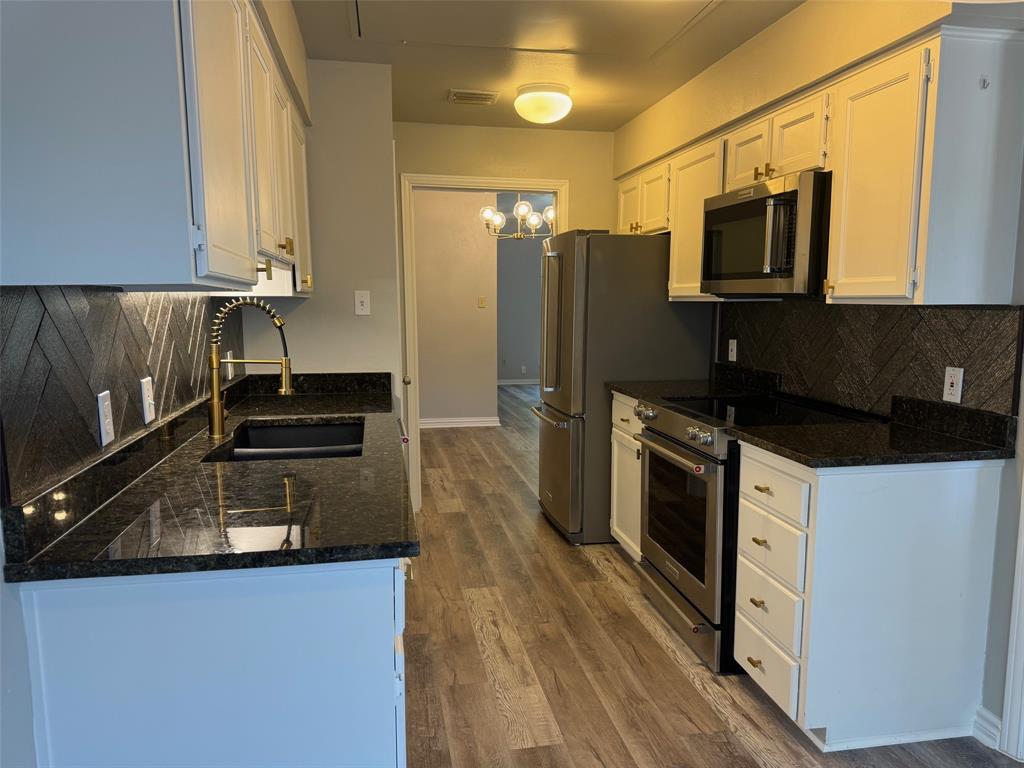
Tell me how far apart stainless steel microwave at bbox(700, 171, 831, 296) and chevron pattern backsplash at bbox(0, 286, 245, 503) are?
2014 mm

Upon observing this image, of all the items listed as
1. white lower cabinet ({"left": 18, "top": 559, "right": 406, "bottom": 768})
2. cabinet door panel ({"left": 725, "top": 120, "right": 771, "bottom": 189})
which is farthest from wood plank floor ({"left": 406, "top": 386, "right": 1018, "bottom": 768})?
cabinet door panel ({"left": 725, "top": 120, "right": 771, "bottom": 189})

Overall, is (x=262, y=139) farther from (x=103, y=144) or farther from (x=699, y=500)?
(x=699, y=500)

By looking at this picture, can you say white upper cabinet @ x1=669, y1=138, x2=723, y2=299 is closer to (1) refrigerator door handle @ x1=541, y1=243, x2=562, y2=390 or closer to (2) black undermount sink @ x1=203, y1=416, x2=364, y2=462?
(1) refrigerator door handle @ x1=541, y1=243, x2=562, y2=390

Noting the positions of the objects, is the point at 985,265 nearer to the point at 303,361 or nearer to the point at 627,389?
the point at 627,389

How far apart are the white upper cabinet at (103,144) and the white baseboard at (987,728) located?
8.11 ft

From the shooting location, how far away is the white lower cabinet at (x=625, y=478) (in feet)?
10.5

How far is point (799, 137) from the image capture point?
2.41 metres

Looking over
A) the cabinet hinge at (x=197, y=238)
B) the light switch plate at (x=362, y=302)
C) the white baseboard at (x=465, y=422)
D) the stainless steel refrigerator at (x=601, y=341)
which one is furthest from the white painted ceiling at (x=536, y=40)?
the white baseboard at (x=465, y=422)

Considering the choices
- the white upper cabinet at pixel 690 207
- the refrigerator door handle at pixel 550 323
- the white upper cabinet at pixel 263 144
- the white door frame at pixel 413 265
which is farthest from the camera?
the white door frame at pixel 413 265

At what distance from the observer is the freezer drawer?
3582 millimetres

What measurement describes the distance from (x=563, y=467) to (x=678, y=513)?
3.54 feet

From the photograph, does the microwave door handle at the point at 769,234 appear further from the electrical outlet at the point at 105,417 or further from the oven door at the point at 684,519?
the electrical outlet at the point at 105,417

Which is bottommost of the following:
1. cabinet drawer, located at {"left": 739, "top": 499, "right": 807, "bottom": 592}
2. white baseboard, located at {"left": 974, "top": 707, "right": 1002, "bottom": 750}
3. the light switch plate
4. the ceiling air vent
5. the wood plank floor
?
the wood plank floor

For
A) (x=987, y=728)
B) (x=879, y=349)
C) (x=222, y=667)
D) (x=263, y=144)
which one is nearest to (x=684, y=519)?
(x=879, y=349)
